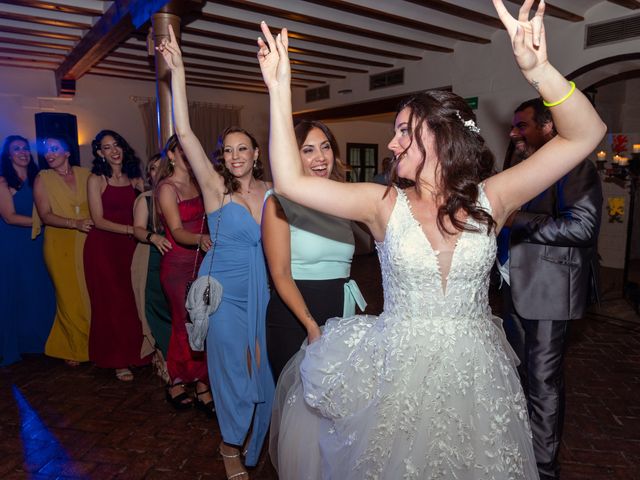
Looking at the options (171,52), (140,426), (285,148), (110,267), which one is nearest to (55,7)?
(110,267)

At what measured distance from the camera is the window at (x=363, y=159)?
43.1ft

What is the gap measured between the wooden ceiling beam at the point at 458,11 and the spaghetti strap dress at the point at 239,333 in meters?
4.09

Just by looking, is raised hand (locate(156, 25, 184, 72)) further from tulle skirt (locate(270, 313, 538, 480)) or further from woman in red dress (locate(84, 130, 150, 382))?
woman in red dress (locate(84, 130, 150, 382))

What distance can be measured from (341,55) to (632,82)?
5.72m

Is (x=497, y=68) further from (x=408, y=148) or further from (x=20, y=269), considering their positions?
(x=20, y=269)

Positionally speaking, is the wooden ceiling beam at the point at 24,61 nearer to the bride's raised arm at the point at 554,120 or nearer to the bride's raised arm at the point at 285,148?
the bride's raised arm at the point at 285,148

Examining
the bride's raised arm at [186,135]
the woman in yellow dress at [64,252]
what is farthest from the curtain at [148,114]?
the bride's raised arm at [186,135]

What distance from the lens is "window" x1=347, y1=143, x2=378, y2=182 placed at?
13.1m

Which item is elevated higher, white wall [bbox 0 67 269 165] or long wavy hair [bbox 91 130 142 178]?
white wall [bbox 0 67 269 165]

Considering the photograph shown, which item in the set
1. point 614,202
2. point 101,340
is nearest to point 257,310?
point 101,340

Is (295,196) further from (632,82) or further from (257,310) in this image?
(632,82)

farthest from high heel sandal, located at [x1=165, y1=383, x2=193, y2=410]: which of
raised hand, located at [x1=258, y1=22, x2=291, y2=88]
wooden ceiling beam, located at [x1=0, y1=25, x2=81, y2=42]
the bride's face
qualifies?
wooden ceiling beam, located at [x1=0, y1=25, x2=81, y2=42]

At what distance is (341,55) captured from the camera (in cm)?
772

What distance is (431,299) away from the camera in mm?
1448
